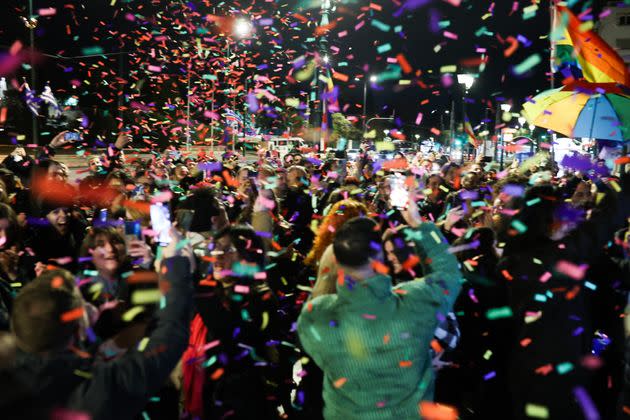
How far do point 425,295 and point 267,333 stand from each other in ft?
3.60

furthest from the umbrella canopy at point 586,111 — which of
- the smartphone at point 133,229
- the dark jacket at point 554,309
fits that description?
the smartphone at point 133,229

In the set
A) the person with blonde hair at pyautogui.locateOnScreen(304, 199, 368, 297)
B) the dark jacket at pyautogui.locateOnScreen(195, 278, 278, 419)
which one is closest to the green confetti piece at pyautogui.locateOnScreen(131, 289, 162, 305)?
the dark jacket at pyautogui.locateOnScreen(195, 278, 278, 419)

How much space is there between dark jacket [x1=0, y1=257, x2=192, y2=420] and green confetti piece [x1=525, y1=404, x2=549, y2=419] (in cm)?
262

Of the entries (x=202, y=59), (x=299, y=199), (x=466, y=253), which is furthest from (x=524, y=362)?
(x=202, y=59)

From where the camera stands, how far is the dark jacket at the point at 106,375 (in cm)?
189

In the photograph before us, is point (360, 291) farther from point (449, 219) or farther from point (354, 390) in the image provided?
point (449, 219)

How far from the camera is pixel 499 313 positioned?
3980mm

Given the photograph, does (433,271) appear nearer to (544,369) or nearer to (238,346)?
(238,346)

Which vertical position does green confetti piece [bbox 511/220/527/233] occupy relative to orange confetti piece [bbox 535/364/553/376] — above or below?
above

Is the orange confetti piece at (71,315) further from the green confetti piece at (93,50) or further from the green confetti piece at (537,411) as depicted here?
the green confetti piece at (93,50)

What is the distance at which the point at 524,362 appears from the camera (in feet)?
12.3

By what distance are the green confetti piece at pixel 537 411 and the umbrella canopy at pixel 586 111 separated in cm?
590

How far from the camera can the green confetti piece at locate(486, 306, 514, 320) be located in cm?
386

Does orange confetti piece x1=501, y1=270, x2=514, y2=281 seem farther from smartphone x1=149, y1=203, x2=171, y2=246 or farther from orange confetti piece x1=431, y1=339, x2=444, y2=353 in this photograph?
smartphone x1=149, y1=203, x2=171, y2=246
